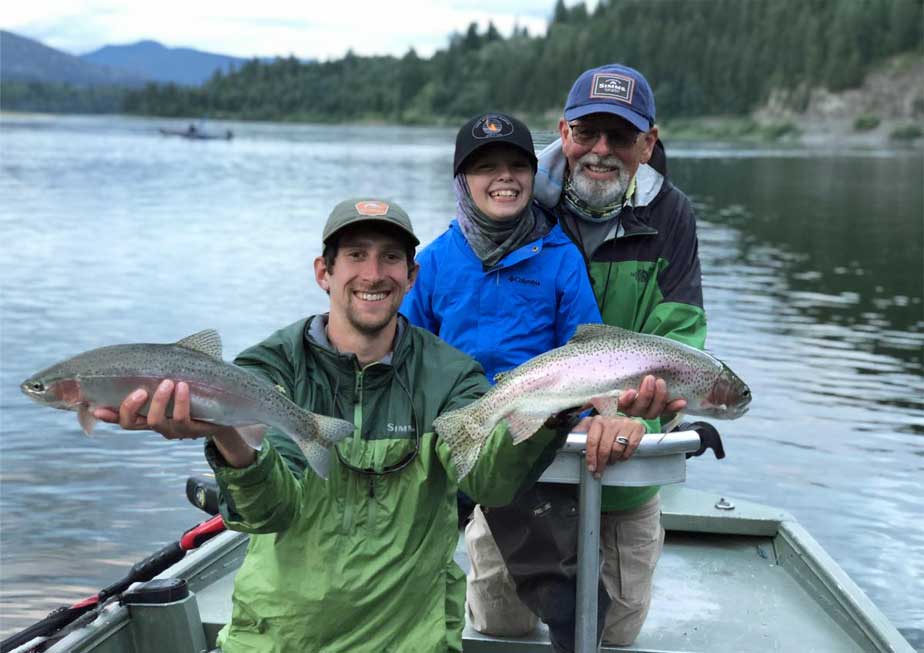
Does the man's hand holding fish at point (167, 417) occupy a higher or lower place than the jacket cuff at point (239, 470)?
higher

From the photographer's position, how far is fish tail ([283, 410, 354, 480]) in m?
3.52

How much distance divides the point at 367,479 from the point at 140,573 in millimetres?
1970

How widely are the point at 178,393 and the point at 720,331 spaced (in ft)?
56.5

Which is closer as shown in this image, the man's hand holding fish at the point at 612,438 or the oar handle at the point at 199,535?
the man's hand holding fish at the point at 612,438

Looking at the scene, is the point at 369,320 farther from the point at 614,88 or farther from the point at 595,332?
the point at 614,88

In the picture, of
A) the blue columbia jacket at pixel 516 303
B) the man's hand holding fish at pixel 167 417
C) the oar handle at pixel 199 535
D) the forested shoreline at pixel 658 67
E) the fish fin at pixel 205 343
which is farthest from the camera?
Answer: the forested shoreline at pixel 658 67

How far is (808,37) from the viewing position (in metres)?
156

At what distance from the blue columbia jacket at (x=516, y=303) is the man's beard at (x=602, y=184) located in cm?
30

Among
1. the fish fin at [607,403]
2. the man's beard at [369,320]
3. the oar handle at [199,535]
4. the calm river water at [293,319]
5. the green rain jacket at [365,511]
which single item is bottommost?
the calm river water at [293,319]

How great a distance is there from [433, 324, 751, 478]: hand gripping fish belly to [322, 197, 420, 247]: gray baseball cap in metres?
0.64

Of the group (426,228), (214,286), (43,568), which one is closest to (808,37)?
(426,228)

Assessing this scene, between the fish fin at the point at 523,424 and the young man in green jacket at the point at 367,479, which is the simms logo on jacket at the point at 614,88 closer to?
the young man in green jacket at the point at 367,479

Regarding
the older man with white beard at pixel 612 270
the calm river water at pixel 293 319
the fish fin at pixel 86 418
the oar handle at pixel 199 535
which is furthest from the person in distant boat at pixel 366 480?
the calm river water at pixel 293 319

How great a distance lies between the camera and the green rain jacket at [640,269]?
475cm
